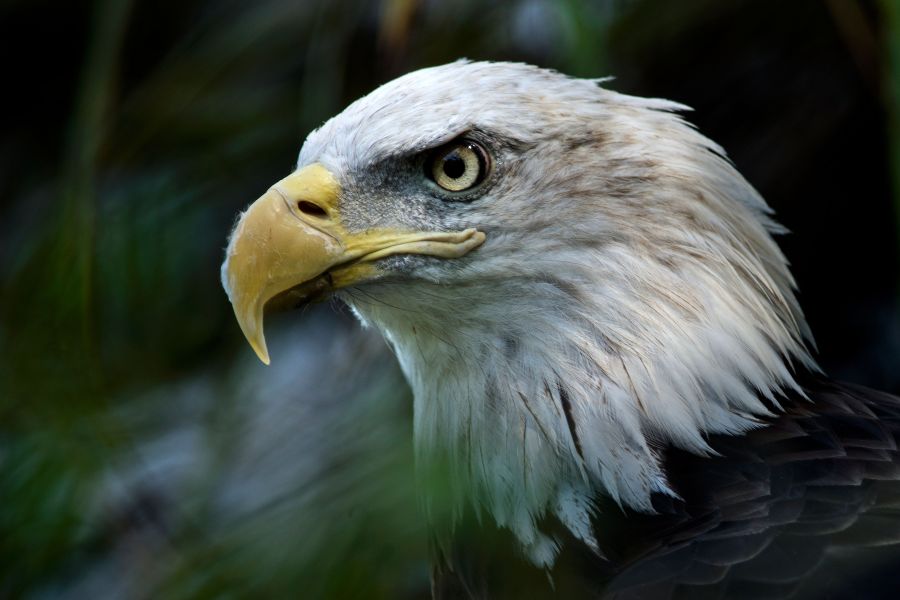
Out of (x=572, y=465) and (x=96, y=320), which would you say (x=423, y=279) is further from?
(x=96, y=320)

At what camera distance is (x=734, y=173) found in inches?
76.3

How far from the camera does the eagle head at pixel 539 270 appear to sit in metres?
1.79

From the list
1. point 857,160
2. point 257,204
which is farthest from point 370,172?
point 857,160

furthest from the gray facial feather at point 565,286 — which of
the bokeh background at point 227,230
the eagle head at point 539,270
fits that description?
the bokeh background at point 227,230

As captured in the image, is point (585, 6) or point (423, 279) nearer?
Result: point (423, 279)

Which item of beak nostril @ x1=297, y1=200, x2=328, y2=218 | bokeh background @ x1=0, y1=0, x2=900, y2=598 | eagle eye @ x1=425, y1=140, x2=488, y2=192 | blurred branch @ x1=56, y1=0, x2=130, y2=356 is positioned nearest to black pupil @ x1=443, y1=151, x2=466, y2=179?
eagle eye @ x1=425, y1=140, x2=488, y2=192

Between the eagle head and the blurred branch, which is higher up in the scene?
the blurred branch

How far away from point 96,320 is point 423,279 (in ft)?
2.96

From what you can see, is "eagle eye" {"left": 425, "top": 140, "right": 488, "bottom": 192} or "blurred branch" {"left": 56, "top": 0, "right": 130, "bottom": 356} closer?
"eagle eye" {"left": 425, "top": 140, "right": 488, "bottom": 192}

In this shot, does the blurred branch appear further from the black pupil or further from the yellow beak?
the black pupil

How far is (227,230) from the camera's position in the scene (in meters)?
2.89

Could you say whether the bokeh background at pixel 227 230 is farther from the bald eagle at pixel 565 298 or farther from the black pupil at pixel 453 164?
the black pupil at pixel 453 164

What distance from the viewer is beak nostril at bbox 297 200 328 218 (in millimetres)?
1798

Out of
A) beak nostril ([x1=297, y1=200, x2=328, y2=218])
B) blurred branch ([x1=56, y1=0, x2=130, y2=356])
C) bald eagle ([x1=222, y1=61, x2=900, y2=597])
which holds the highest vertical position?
blurred branch ([x1=56, y1=0, x2=130, y2=356])
